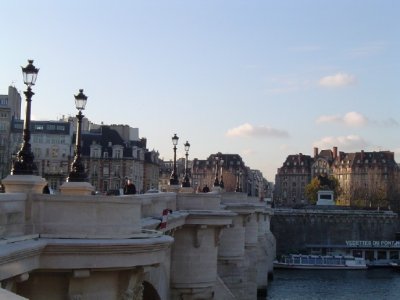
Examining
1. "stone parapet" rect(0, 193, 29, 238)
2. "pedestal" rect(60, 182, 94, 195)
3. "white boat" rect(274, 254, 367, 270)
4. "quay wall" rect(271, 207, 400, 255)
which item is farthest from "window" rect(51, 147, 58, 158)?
"stone parapet" rect(0, 193, 29, 238)

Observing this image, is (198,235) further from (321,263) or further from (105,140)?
(105,140)

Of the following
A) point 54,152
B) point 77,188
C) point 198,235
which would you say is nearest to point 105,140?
point 54,152

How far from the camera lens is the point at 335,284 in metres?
78.5

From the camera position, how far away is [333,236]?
115 meters

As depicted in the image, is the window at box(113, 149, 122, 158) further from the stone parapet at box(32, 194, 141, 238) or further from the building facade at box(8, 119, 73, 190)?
the stone parapet at box(32, 194, 141, 238)

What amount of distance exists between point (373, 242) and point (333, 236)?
787 centimetres

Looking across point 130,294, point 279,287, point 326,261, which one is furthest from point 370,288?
point 130,294

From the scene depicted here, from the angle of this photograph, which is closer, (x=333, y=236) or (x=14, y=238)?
(x=14, y=238)

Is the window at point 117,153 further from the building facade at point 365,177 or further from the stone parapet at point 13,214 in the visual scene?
the stone parapet at point 13,214

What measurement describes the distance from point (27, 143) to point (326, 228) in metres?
106

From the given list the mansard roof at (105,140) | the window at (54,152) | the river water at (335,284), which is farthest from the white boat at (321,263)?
the window at (54,152)

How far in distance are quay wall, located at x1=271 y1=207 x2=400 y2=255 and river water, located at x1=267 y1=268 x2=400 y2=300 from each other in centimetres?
1831

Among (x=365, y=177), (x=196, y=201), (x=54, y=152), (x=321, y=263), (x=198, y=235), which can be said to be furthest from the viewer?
(x=365, y=177)

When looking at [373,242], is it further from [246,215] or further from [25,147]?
[25,147]
